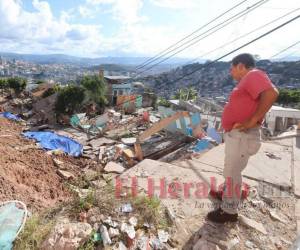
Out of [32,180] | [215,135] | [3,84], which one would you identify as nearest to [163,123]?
[215,135]

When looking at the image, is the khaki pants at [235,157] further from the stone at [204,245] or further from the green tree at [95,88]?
the green tree at [95,88]

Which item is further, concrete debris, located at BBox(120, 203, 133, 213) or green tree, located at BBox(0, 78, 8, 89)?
green tree, located at BBox(0, 78, 8, 89)

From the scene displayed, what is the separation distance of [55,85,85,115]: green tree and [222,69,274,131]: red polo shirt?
74.0 feet

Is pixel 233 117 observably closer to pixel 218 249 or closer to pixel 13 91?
pixel 218 249

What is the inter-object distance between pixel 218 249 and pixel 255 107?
4.03ft

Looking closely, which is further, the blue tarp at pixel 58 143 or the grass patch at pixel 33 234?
the blue tarp at pixel 58 143

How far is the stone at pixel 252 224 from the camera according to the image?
113 inches

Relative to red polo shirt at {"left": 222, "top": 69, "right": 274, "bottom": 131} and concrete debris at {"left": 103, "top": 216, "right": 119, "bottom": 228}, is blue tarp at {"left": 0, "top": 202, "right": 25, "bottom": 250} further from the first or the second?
red polo shirt at {"left": 222, "top": 69, "right": 274, "bottom": 131}

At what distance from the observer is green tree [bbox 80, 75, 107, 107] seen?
27.7 meters

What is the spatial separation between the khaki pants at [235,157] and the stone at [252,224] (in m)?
0.18

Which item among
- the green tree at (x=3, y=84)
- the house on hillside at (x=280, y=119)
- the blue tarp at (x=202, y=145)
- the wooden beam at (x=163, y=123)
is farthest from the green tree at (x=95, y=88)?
the blue tarp at (x=202, y=145)

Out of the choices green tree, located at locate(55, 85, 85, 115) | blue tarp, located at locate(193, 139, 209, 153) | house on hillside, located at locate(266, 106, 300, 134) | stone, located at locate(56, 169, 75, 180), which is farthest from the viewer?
green tree, located at locate(55, 85, 85, 115)

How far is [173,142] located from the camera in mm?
10406

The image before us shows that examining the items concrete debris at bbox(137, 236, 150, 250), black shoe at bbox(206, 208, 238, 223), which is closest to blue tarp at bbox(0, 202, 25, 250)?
concrete debris at bbox(137, 236, 150, 250)
